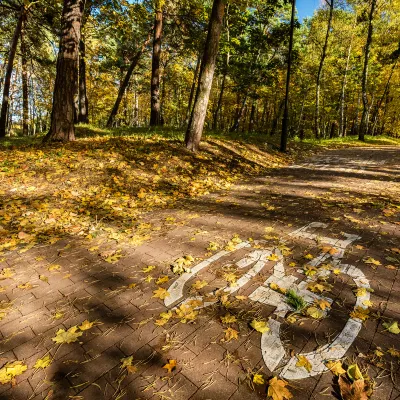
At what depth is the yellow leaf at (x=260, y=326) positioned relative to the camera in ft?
8.18

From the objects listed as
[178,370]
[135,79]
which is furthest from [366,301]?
[135,79]

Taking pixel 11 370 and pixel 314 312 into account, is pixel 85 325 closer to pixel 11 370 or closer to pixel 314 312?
pixel 11 370

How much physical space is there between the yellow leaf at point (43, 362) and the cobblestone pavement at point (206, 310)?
0.04 meters

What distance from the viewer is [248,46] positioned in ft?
62.3

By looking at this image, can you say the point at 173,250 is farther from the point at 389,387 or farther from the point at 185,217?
the point at 389,387

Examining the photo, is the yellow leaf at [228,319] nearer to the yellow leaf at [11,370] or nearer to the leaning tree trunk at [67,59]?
the yellow leaf at [11,370]

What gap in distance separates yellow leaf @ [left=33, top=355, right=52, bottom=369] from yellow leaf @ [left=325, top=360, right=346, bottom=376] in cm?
231

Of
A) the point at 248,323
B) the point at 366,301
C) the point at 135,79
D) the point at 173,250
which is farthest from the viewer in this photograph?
the point at 135,79

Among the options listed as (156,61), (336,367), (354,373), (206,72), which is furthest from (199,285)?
(156,61)

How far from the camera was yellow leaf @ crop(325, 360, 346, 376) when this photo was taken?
2.06 metres

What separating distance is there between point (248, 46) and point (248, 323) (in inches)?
815

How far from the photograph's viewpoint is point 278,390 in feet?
6.38

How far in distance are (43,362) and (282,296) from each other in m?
2.38

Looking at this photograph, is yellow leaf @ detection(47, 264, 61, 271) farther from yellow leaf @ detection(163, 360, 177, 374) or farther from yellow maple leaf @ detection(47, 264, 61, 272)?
yellow leaf @ detection(163, 360, 177, 374)
